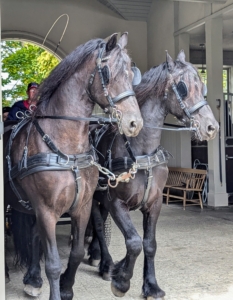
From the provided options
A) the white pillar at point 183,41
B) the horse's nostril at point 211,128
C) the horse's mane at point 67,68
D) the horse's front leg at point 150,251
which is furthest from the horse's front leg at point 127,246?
the white pillar at point 183,41

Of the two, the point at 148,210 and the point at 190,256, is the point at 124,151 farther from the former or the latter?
the point at 190,256

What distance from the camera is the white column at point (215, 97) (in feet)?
28.4

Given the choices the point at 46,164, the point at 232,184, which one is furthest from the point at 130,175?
the point at 232,184

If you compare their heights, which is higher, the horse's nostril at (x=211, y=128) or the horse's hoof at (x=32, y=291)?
the horse's nostril at (x=211, y=128)

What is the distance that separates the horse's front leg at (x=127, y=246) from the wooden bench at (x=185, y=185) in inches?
207

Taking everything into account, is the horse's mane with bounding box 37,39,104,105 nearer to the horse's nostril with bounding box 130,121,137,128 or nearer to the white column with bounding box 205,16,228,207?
the horse's nostril with bounding box 130,121,137,128

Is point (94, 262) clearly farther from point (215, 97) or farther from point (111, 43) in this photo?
point (215, 97)

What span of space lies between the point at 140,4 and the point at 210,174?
4.69m

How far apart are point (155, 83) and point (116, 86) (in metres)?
0.85

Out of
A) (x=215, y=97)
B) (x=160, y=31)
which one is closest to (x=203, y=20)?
(x=215, y=97)

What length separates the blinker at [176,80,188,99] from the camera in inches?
137

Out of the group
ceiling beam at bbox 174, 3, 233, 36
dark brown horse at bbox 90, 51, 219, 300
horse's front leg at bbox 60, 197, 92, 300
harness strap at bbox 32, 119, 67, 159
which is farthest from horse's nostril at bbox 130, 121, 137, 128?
ceiling beam at bbox 174, 3, 233, 36

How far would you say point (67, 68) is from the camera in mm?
3121

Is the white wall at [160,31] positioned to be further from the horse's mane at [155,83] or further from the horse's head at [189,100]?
the horse's head at [189,100]
